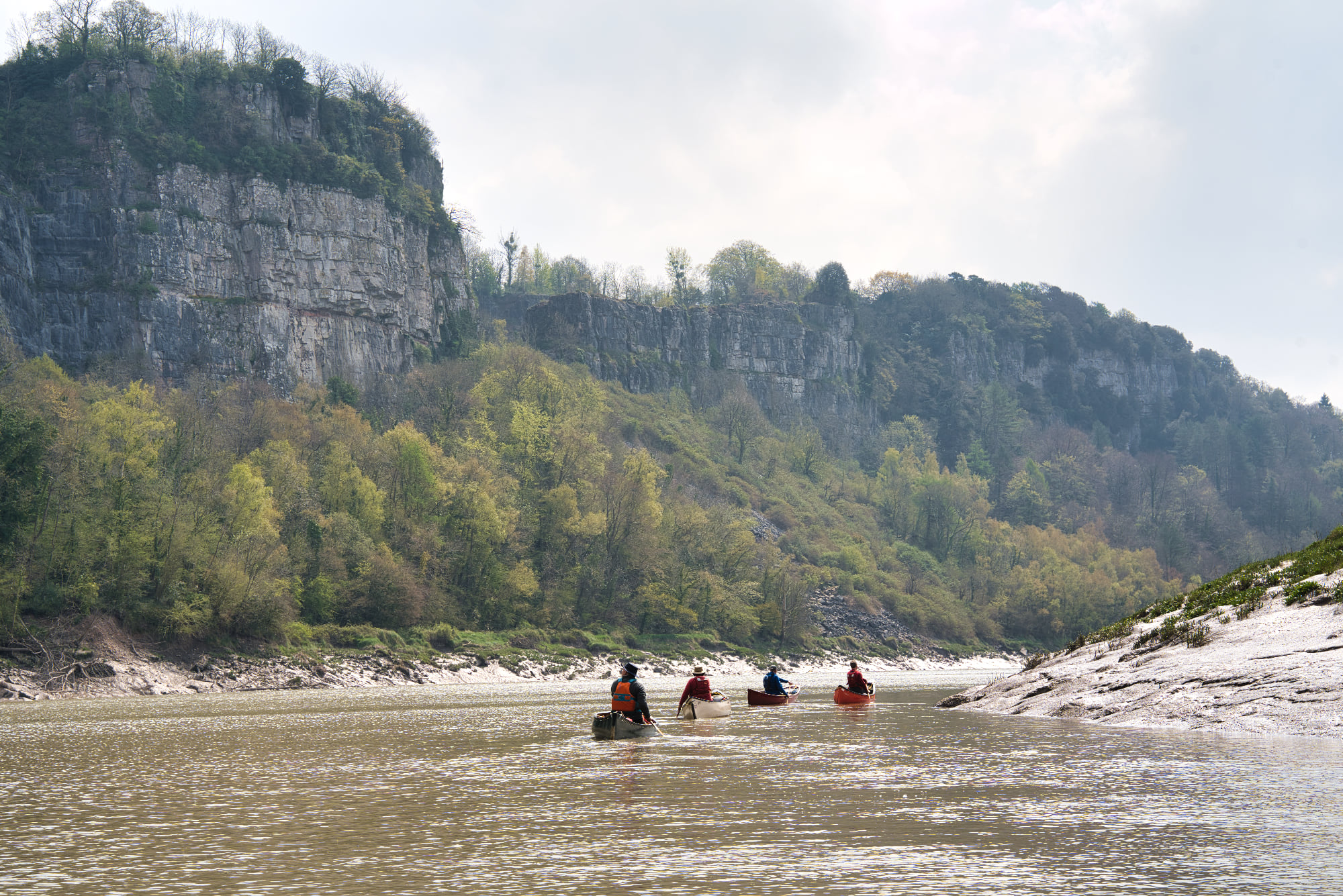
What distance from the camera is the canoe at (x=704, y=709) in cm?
3625

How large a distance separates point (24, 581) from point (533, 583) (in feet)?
126

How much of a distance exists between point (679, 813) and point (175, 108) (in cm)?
12342

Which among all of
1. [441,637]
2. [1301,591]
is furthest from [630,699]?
[441,637]

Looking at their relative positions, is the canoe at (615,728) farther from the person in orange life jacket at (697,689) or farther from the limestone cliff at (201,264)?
the limestone cliff at (201,264)

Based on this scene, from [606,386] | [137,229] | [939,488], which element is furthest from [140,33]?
[939,488]

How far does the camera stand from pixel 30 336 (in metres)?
106

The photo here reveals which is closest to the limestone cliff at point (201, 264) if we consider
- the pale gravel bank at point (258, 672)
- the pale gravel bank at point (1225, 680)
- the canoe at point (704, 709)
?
the pale gravel bank at point (258, 672)

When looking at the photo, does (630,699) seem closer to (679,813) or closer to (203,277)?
(679,813)

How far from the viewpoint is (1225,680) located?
27.3 m

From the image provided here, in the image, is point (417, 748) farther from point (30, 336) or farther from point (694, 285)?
point (694, 285)

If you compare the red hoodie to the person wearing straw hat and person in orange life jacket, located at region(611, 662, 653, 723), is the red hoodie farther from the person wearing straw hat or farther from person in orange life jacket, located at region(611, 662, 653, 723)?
person in orange life jacket, located at region(611, 662, 653, 723)

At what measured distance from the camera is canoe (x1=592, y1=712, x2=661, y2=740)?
29.1 metres

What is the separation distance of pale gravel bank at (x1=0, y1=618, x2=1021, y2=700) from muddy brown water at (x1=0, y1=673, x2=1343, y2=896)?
2545cm

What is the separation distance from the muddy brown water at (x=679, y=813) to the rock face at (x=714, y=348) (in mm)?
133608
